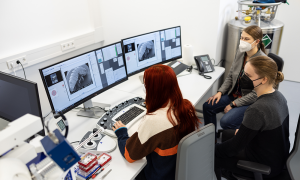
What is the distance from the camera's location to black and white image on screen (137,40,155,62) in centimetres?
216

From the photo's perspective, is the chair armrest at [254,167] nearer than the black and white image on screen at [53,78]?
Yes

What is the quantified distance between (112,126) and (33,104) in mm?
499

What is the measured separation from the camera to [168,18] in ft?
8.71

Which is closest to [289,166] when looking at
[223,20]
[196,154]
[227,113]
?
[196,154]

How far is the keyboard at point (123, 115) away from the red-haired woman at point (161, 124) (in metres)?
0.29

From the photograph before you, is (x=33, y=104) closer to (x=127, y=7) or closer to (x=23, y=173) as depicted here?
(x=23, y=173)

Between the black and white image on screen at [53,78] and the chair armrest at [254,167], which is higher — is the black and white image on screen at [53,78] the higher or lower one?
the higher one

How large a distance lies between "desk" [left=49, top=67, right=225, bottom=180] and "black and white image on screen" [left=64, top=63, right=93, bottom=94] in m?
0.26

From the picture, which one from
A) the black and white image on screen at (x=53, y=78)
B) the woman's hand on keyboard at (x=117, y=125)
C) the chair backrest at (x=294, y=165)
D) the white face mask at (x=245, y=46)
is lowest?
the chair backrest at (x=294, y=165)

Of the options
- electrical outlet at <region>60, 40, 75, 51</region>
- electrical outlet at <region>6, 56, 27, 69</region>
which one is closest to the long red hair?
electrical outlet at <region>6, 56, 27, 69</region>

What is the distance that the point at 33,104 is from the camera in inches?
49.8

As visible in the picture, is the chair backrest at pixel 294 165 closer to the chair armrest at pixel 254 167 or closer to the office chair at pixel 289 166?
the office chair at pixel 289 166

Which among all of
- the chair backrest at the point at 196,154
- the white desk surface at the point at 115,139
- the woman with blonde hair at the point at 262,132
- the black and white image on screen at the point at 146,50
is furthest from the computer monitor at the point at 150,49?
the chair backrest at the point at 196,154

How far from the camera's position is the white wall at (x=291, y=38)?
132 inches
